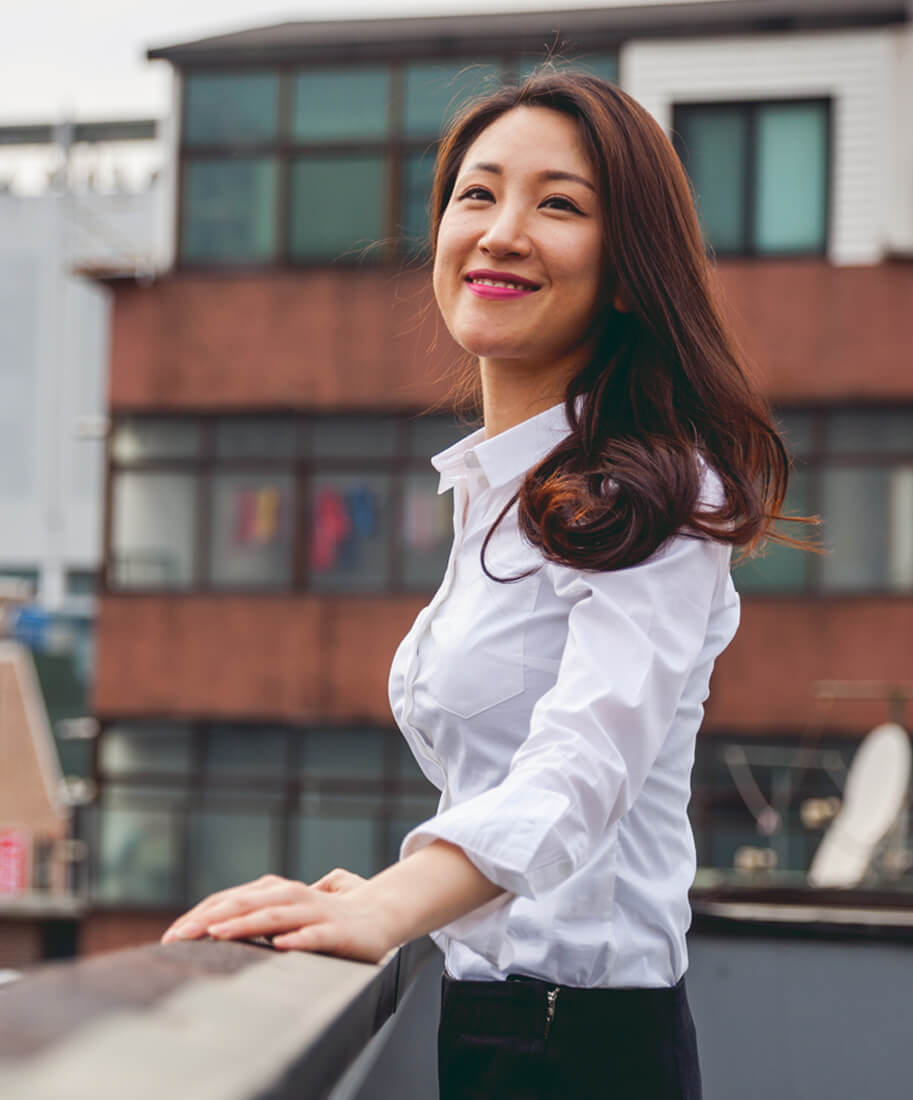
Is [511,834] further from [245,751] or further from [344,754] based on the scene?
[245,751]

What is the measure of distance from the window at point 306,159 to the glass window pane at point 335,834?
17.3ft

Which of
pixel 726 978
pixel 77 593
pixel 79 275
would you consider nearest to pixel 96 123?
A: pixel 77 593

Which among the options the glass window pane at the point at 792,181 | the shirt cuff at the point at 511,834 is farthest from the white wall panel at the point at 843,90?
the shirt cuff at the point at 511,834

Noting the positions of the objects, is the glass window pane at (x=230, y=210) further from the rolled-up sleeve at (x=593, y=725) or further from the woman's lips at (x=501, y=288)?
the rolled-up sleeve at (x=593, y=725)

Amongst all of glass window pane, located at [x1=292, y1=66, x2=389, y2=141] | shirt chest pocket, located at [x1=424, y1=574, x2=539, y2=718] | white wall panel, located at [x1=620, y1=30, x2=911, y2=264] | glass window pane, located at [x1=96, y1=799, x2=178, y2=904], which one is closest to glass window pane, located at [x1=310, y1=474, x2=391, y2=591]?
glass window pane, located at [x1=96, y1=799, x2=178, y2=904]

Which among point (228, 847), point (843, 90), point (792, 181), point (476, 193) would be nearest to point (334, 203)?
point (792, 181)

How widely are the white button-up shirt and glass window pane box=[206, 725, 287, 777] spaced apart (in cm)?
1519

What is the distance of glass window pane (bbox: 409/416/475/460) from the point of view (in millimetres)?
16375

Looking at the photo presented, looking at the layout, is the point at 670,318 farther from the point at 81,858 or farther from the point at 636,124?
the point at 81,858

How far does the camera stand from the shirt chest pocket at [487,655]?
1.49 meters

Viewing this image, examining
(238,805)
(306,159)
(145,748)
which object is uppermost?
(306,159)

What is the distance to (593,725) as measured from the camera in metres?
1.31

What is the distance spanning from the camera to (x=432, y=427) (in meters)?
16.5

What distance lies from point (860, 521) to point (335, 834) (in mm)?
5760
